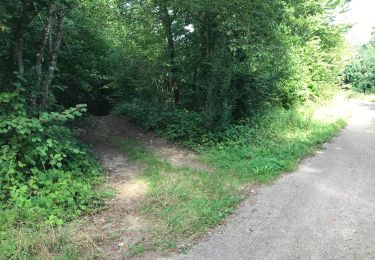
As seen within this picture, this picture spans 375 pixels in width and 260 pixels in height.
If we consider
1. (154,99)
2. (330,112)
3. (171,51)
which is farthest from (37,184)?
(330,112)

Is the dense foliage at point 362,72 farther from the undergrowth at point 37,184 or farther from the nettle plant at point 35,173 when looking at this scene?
the nettle plant at point 35,173

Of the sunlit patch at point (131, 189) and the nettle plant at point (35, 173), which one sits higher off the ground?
the nettle plant at point (35, 173)

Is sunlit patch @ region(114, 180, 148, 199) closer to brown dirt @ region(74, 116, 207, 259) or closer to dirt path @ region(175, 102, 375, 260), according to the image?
brown dirt @ region(74, 116, 207, 259)

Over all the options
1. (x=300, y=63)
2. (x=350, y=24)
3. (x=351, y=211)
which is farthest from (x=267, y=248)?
(x=350, y=24)

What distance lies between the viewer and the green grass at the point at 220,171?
5.12 meters

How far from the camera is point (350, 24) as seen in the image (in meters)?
20.1

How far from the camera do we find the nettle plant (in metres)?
5.25

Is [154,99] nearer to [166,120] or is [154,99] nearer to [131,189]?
[166,120]

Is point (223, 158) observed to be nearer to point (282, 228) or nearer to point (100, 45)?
point (282, 228)

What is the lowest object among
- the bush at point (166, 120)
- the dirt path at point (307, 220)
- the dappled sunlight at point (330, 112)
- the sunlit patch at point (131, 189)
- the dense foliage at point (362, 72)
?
the dirt path at point (307, 220)

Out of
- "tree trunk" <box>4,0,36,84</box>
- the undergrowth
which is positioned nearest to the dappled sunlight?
the undergrowth

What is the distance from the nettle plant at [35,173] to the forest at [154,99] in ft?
0.08

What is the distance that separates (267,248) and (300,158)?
4269 millimetres

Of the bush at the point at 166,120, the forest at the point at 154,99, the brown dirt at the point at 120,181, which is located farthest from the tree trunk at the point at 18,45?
the bush at the point at 166,120
